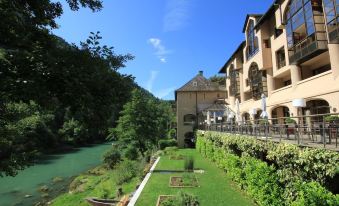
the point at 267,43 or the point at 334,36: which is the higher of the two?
the point at 267,43

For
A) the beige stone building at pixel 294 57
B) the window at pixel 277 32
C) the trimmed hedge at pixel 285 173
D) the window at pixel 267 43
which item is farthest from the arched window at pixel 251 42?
the trimmed hedge at pixel 285 173

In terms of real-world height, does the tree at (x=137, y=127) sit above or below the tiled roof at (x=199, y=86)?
below

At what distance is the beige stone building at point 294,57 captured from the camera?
55.6ft

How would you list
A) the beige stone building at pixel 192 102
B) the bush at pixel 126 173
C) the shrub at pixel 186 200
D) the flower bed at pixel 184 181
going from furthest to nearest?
the beige stone building at pixel 192 102, the bush at pixel 126 173, the flower bed at pixel 184 181, the shrub at pixel 186 200

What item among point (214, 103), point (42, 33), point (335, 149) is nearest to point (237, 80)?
point (214, 103)

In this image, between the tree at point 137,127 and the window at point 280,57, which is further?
the tree at point 137,127

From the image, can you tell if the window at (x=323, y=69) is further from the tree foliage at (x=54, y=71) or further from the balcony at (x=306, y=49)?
the tree foliage at (x=54, y=71)

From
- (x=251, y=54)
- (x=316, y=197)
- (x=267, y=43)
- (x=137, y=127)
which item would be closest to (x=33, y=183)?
(x=137, y=127)

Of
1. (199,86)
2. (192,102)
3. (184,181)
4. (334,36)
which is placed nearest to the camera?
(334,36)

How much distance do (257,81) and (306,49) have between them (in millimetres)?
9603

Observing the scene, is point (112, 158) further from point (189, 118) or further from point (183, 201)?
point (183, 201)

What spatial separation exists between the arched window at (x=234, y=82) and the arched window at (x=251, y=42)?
18.3 feet

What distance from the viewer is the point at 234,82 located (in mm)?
37844

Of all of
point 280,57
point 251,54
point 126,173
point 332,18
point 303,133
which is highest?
point 251,54
